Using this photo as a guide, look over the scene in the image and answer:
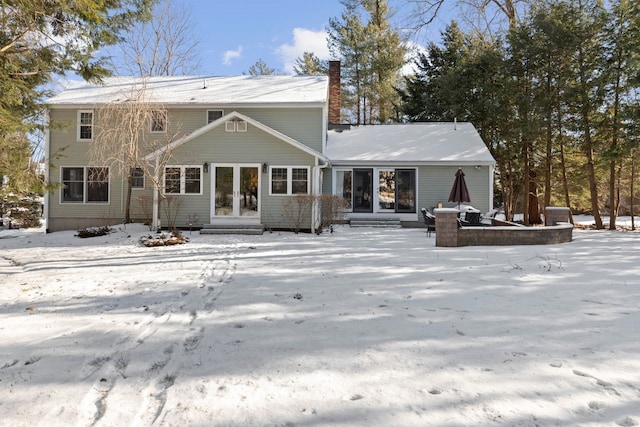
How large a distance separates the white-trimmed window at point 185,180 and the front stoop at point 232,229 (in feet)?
4.98

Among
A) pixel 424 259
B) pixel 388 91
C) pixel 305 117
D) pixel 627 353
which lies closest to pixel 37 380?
pixel 627 353

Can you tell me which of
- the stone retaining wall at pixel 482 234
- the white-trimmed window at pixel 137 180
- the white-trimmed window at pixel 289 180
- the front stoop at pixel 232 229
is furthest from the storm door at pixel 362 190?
the white-trimmed window at pixel 137 180

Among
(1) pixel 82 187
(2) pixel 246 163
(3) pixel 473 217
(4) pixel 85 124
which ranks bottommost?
(3) pixel 473 217

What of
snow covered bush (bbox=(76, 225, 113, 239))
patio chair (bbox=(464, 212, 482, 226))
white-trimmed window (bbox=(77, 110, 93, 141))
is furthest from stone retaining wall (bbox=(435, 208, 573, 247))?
white-trimmed window (bbox=(77, 110, 93, 141))

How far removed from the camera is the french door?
13156mm

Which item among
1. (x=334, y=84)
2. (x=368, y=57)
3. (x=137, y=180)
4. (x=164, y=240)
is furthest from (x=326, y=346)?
(x=368, y=57)

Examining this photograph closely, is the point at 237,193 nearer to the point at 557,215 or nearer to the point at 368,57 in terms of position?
the point at 557,215

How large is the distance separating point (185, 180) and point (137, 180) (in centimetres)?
304

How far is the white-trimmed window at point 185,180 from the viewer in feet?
43.7

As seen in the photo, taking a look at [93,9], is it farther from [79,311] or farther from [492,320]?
[492,320]

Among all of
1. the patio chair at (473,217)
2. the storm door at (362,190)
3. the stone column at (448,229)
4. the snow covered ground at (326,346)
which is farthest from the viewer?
the storm door at (362,190)

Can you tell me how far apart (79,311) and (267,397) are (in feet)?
9.66

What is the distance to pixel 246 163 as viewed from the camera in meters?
13.1

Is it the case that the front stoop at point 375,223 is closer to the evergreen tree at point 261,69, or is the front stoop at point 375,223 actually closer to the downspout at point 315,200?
the downspout at point 315,200
